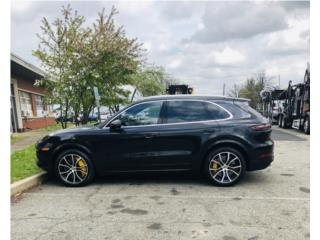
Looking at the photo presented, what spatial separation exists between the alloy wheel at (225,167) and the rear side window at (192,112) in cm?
76

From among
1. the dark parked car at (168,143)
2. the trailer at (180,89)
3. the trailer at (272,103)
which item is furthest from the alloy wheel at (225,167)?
the trailer at (272,103)

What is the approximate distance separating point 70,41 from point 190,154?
7512 mm

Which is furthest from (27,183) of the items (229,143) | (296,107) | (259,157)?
(296,107)

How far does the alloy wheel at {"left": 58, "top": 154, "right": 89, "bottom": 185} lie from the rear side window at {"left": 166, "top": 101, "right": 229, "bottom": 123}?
1.86m

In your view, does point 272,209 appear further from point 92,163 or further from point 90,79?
point 90,79

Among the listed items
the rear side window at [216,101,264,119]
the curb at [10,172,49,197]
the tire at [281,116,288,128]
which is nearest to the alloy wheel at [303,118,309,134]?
the tire at [281,116,288,128]

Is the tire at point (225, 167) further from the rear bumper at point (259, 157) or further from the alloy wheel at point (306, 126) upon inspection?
the alloy wheel at point (306, 126)

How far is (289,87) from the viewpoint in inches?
859

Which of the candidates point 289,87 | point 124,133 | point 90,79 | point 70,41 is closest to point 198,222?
point 124,133

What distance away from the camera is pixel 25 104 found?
21.9 meters

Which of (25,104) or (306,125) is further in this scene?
(25,104)

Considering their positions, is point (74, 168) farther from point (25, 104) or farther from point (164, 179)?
point (25, 104)

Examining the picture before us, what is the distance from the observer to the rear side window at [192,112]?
22.1 feet

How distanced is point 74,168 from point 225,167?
288cm
